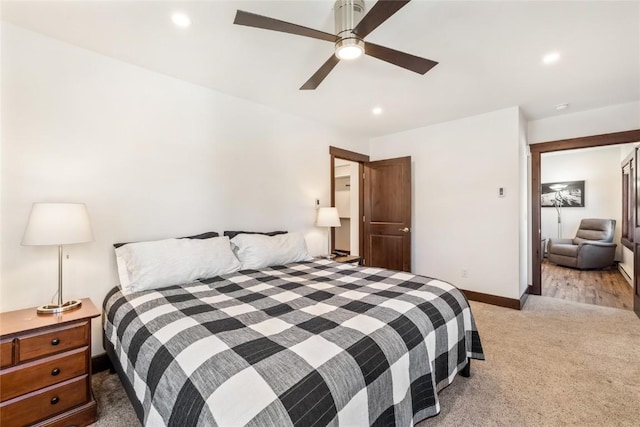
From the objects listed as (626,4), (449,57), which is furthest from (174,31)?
(626,4)

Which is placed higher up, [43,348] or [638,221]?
[638,221]

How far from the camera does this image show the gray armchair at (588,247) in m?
5.43

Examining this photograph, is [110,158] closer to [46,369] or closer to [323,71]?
[46,369]

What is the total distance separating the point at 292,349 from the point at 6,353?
5.14 feet

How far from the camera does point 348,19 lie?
5.54 feet

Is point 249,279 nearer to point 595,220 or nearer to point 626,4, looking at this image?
point 626,4

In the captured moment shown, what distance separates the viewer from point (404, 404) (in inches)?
53.6

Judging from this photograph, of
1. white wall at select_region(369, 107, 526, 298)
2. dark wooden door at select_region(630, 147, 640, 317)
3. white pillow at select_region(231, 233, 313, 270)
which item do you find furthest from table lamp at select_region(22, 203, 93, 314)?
dark wooden door at select_region(630, 147, 640, 317)

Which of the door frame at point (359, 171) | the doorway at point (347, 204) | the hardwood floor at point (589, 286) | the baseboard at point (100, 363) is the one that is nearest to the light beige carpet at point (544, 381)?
the baseboard at point (100, 363)

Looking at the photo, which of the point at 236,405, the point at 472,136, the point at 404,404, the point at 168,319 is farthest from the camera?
the point at 472,136

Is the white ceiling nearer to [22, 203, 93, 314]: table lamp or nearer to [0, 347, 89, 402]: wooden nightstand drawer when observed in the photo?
[22, 203, 93, 314]: table lamp

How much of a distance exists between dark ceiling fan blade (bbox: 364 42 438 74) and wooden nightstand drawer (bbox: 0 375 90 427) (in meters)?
2.73

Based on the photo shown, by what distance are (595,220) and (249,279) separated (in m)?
7.36

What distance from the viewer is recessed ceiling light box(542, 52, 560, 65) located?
2.34 metres
